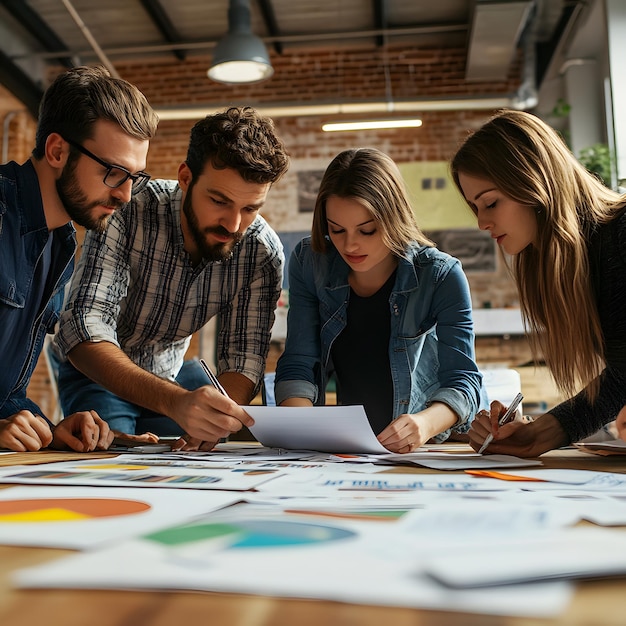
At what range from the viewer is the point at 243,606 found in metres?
0.34

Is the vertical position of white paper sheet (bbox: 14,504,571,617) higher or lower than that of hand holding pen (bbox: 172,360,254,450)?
lower

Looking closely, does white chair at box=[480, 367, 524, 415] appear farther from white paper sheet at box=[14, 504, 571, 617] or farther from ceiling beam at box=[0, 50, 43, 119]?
ceiling beam at box=[0, 50, 43, 119]

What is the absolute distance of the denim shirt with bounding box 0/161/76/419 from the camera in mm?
1614

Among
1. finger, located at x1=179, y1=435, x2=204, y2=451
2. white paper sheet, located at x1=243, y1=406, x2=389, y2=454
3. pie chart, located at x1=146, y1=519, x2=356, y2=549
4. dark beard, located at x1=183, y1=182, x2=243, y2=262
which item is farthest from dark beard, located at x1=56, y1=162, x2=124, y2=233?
pie chart, located at x1=146, y1=519, x2=356, y2=549

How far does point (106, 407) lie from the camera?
2.03m

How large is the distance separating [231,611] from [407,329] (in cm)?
153

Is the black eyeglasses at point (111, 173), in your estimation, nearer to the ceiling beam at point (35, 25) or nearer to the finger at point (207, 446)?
the finger at point (207, 446)

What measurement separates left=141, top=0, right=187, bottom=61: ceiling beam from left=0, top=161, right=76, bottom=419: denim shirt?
543 centimetres

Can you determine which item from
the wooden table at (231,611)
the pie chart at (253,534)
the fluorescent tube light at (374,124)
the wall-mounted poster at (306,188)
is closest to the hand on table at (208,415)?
the pie chart at (253,534)

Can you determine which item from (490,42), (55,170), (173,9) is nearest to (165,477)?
(55,170)

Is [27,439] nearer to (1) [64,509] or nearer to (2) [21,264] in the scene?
(2) [21,264]

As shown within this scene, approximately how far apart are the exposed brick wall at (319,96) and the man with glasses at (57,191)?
5692mm

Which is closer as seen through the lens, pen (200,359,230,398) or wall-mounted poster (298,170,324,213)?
pen (200,359,230,398)

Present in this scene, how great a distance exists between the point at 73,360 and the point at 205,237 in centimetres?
47
